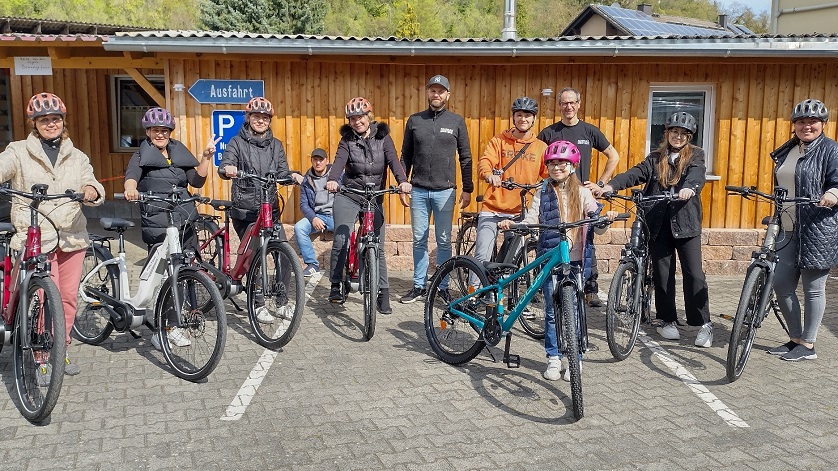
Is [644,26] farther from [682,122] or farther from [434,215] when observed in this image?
[682,122]

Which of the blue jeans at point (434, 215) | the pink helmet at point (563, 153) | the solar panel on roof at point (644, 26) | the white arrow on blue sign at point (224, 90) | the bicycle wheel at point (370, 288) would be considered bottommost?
the bicycle wheel at point (370, 288)

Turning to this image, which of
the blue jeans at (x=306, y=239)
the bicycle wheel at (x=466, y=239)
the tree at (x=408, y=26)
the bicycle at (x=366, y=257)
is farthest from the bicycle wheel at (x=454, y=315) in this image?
the tree at (x=408, y=26)

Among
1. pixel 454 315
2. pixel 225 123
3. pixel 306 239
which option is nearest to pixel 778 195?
pixel 454 315

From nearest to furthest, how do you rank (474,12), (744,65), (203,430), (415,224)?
(203,430) → (415,224) → (744,65) → (474,12)

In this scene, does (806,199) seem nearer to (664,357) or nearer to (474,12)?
(664,357)

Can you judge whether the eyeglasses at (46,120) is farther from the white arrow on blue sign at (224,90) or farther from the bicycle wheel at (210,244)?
the white arrow on blue sign at (224,90)

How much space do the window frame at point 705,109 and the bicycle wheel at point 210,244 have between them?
5575mm

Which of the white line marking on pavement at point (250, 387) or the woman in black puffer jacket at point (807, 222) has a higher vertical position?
the woman in black puffer jacket at point (807, 222)

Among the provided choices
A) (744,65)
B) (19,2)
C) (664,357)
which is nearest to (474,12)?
(19,2)

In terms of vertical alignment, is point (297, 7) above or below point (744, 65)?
above

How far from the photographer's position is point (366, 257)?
611cm

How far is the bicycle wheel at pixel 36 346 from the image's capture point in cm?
427

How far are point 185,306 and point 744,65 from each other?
743 cm

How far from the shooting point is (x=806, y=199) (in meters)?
5.23
